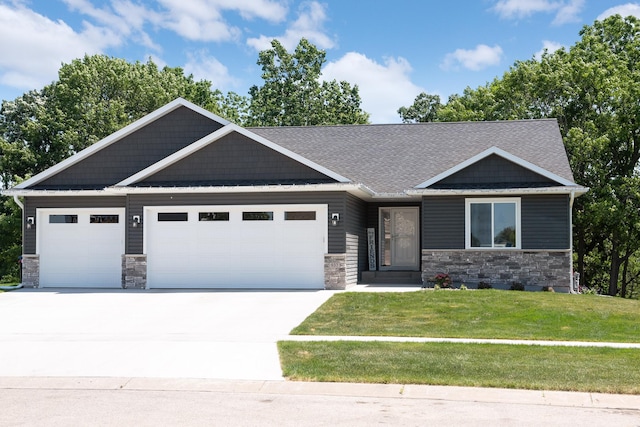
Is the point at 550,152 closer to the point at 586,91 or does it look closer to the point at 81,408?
the point at 586,91

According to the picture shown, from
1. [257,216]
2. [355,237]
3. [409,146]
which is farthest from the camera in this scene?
[409,146]

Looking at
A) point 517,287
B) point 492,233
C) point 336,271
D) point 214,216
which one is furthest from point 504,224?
point 214,216

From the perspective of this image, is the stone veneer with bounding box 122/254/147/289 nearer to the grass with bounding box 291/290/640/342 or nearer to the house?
the house

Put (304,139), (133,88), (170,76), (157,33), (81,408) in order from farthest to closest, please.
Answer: (170,76) → (133,88) → (157,33) → (304,139) → (81,408)

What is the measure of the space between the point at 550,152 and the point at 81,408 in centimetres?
1922

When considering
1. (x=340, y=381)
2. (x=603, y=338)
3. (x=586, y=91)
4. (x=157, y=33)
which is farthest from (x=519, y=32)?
(x=340, y=381)

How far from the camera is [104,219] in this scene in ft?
74.6

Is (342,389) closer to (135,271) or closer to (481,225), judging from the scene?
(481,225)

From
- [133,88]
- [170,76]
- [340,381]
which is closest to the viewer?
[340,381]

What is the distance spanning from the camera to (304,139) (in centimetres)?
2712

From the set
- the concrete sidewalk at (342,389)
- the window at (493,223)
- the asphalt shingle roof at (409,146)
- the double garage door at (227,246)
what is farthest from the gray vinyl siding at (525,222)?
the concrete sidewalk at (342,389)

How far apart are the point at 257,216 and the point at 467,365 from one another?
1219 centimetres

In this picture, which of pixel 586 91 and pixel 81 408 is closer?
pixel 81 408

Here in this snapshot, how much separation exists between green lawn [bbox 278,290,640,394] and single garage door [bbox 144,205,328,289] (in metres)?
2.97
